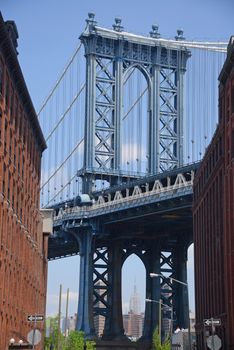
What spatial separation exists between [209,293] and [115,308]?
224ft

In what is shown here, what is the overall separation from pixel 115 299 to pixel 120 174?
23757 mm

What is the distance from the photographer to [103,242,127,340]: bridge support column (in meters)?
150

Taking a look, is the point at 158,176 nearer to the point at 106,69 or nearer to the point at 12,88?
the point at 106,69

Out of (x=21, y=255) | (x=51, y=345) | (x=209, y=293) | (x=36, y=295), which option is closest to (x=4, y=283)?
(x=21, y=255)

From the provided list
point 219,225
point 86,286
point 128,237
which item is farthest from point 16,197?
point 128,237

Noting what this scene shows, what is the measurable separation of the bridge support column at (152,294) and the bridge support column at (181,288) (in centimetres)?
355

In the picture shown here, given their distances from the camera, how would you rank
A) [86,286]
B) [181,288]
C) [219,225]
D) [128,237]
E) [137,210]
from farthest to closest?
1. [181,288]
2. [128,237]
3. [86,286]
4. [137,210]
5. [219,225]

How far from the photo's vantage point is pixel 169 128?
5837 inches

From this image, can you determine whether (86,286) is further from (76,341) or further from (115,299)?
(76,341)

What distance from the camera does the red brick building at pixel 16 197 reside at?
216 ft

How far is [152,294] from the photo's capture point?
506ft

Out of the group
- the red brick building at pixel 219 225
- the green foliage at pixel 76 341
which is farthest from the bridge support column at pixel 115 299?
the red brick building at pixel 219 225

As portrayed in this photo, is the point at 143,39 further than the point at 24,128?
Yes

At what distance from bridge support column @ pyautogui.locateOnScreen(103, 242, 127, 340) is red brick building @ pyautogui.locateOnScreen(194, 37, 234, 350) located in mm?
54680
